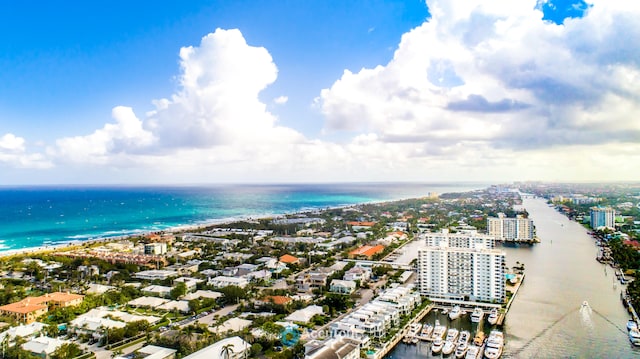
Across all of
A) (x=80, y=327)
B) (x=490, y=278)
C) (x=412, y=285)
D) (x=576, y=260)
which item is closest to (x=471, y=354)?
(x=490, y=278)

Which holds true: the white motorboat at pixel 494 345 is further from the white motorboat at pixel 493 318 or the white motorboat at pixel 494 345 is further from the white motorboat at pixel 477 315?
the white motorboat at pixel 477 315

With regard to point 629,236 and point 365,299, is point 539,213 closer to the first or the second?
point 629,236

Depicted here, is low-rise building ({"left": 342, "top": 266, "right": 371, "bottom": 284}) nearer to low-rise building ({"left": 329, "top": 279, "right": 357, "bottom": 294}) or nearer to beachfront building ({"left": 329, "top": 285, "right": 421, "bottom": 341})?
low-rise building ({"left": 329, "top": 279, "right": 357, "bottom": 294})

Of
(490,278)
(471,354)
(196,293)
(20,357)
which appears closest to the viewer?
(20,357)

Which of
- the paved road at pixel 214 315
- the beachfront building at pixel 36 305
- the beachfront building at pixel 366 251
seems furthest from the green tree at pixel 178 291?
the beachfront building at pixel 366 251

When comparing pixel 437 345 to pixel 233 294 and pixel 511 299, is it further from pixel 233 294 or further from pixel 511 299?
pixel 233 294

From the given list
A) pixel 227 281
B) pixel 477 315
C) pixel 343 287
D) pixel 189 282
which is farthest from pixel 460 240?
pixel 189 282
